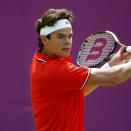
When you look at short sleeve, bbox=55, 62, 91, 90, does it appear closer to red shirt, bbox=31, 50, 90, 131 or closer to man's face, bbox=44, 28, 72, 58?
red shirt, bbox=31, 50, 90, 131

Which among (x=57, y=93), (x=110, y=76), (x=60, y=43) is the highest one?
(x=60, y=43)

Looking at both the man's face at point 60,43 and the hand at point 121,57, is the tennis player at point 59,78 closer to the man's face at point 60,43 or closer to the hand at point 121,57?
the man's face at point 60,43

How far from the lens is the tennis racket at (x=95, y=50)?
9.30 feet

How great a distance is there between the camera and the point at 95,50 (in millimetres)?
3055

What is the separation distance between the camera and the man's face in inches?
88.1

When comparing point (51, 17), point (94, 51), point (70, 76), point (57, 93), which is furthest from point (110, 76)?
point (94, 51)

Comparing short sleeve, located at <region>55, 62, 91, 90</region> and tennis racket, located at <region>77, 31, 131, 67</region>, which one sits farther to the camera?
tennis racket, located at <region>77, 31, 131, 67</region>

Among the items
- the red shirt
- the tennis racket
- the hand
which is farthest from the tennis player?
the tennis racket

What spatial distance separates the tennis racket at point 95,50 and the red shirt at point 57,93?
1.77ft

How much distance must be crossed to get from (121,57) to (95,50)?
534 mm

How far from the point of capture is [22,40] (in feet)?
12.9

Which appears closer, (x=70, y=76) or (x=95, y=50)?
(x=70, y=76)

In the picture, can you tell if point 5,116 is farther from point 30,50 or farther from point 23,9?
point 23,9

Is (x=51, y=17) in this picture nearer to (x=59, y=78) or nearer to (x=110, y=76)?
(x=59, y=78)
